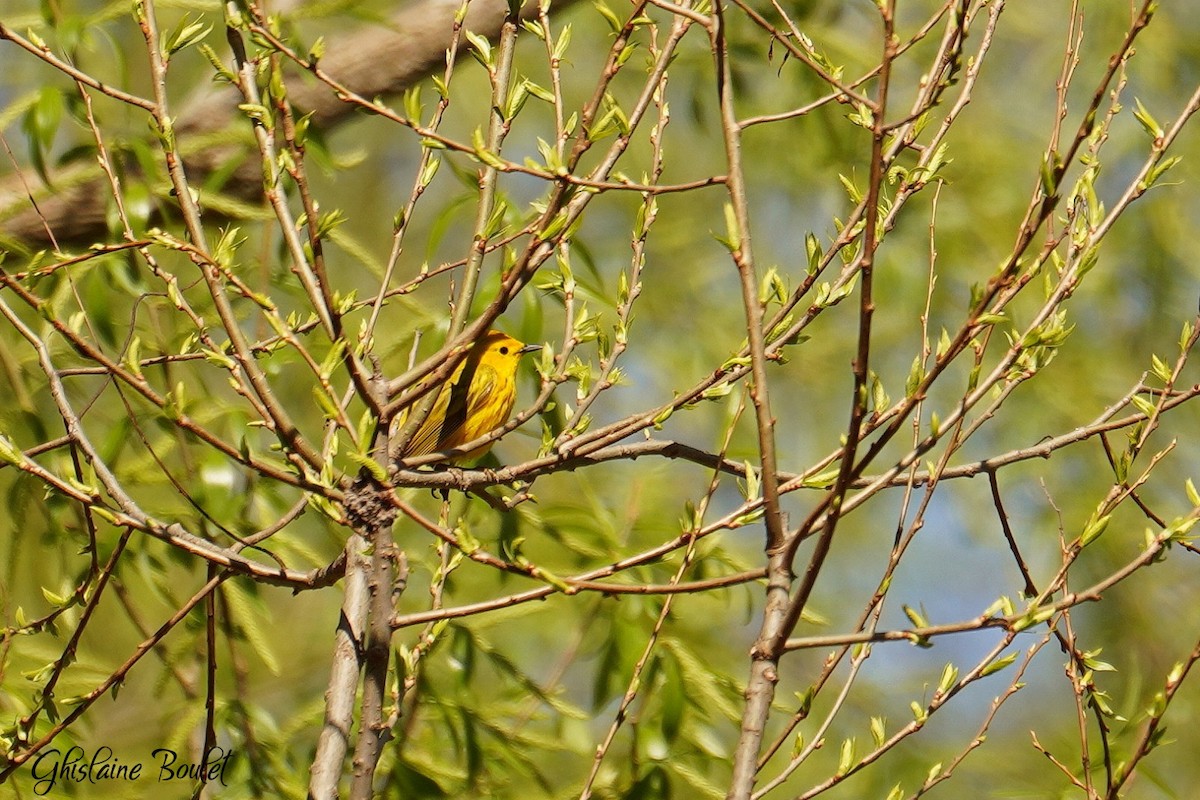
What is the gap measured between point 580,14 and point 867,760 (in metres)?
4.87

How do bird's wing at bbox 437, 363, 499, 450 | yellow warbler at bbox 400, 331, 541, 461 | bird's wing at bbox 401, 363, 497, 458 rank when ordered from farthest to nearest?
1. yellow warbler at bbox 400, 331, 541, 461
2. bird's wing at bbox 437, 363, 499, 450
3. bird's wing at bbox 401, 363, 497, 458

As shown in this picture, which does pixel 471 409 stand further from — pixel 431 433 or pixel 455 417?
pixel 431 433

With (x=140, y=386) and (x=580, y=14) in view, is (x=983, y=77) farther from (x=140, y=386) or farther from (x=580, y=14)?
(x=140, y=386)

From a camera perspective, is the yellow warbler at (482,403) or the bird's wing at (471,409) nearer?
the bird's wing at (471,409)

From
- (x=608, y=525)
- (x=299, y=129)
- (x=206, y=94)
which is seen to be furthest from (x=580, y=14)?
(x=299, y=129)

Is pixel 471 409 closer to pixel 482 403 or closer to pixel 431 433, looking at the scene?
pixel 482 403

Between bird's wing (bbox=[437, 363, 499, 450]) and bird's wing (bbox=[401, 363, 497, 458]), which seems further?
bird's wing (bbox=[437, 363, 499, 450])

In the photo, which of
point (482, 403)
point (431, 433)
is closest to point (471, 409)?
point (482, 403)

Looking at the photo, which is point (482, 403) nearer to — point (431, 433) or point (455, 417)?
point (455, 417)

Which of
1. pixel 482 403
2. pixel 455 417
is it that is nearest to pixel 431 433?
pixel 455 417

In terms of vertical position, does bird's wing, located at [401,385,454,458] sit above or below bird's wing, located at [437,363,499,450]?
below

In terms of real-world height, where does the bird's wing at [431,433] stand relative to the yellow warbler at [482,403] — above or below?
below

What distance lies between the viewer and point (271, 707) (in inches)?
218

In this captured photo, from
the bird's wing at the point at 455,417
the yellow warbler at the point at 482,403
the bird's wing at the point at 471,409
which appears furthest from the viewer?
the yellow warbler at the point at 482,403
